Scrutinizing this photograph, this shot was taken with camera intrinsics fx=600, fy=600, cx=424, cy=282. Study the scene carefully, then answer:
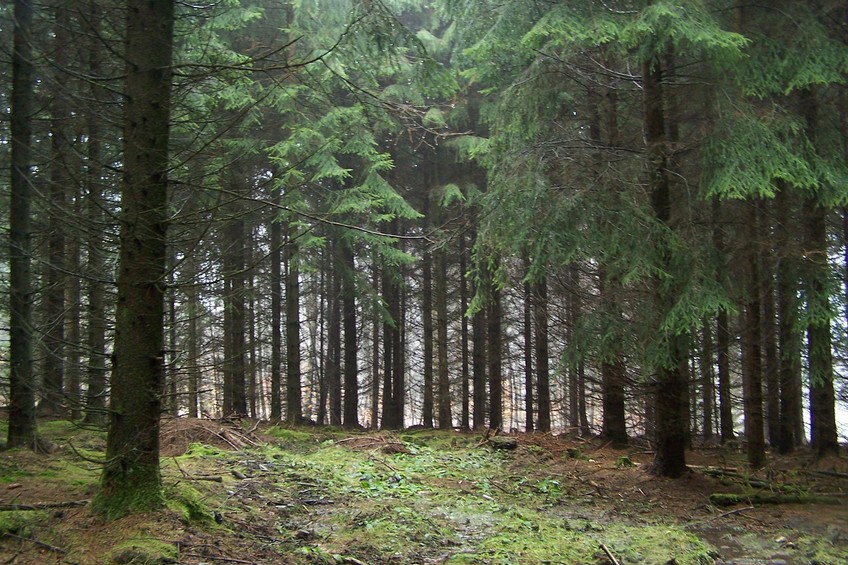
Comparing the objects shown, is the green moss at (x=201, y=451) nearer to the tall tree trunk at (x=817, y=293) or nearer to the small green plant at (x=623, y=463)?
the small green plant at (x=623, y=463)

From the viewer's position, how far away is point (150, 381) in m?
4.84

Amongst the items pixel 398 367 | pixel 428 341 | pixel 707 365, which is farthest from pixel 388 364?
pixel 707 365

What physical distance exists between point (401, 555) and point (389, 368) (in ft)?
51.7

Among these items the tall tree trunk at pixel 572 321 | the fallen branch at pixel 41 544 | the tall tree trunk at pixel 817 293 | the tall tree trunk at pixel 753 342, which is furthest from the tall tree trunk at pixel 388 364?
the fallen branch at pixel 41 544

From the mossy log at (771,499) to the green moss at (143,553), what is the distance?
678cm

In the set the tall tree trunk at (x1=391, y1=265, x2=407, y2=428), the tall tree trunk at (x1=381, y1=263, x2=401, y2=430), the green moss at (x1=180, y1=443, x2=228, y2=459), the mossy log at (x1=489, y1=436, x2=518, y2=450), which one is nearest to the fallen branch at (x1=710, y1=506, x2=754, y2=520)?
the mossy log at (x1=489, y1=436, x2=518, y2=450)

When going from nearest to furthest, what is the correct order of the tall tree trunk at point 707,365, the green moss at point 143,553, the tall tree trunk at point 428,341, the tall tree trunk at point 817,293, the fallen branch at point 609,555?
the green moss at point 143,553
the fallen branch at point 609,555
the tall tree trunk at point 817,293
the tall tree trunk at point 707,365
the tall tree trunk at point 428,341

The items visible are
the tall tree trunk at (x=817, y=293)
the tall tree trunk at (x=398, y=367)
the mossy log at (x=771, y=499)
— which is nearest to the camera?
the tall tree trunk at (x=817, y=293)

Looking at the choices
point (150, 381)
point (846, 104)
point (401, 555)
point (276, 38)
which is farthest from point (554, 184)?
point (276, 38)

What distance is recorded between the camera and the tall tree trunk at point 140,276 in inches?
187

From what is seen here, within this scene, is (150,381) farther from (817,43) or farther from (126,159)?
(817,43)

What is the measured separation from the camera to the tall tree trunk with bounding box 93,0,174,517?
476cm

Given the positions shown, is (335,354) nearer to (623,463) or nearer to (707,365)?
(623,463)

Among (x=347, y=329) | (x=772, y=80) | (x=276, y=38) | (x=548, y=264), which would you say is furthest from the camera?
(x=347, y=329)
